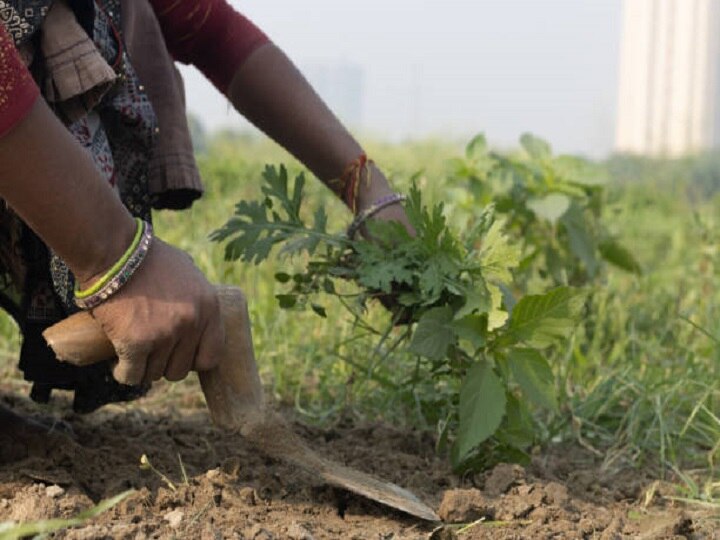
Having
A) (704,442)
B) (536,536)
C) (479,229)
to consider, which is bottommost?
(704,442)

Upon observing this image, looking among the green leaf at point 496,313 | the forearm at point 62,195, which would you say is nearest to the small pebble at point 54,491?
the forearm at point 62,195

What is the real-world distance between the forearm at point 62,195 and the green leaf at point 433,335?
2.04ft

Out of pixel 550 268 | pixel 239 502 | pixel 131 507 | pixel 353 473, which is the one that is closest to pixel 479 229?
pixel 353 473

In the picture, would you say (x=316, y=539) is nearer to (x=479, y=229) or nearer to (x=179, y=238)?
(x=479, y=229)

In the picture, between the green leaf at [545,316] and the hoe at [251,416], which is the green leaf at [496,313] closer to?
the green leaf at [545,316]

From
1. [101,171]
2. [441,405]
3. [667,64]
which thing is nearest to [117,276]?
[101,171]

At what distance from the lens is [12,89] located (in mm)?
1409

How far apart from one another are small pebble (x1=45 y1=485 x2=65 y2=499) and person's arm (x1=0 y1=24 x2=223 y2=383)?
0.26m

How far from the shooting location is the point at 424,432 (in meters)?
2.38

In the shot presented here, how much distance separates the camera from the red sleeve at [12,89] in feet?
4.58

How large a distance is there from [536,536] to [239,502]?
0.50 metres

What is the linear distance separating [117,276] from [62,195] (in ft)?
0.47

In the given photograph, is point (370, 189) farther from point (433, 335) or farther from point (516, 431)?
point (516, 431)

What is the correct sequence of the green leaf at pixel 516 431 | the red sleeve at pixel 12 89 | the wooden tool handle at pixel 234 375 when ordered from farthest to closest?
the green leaf at pixel 516 431
the wooden tool handle at pixel 234 375
the red sleeve at pixel 12 89
